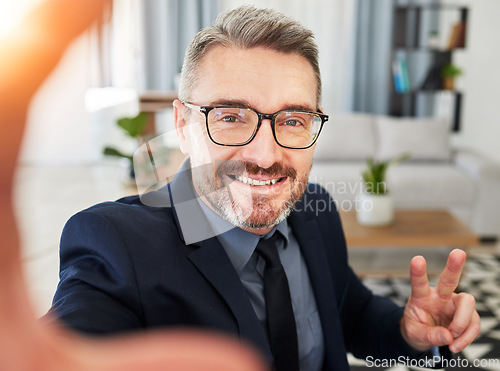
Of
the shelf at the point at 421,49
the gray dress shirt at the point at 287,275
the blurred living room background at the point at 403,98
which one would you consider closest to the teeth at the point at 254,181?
the gray dress shirt at the point at 287,275

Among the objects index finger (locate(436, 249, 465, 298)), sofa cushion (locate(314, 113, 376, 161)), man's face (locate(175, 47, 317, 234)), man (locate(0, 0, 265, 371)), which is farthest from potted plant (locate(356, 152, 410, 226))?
man (locate(0, 0, 265, 371))

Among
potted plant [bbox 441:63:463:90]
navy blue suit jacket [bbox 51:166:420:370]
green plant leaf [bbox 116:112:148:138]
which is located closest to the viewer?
navy blue suit jacket [bbox 51:166:420:370]

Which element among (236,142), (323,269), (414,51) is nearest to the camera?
(236,142)

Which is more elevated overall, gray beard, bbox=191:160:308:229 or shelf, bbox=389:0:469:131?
shelf, bbox=389:0:469:131

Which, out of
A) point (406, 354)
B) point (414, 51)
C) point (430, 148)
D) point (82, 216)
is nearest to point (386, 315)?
point (406, 354)

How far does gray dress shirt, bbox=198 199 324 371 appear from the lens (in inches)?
24.5

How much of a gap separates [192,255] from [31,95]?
0.50m

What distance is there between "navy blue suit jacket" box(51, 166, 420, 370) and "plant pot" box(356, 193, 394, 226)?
139 centimetres

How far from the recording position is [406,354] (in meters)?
0.72

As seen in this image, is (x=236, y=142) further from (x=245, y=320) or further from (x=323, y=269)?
(x=323, y=269)

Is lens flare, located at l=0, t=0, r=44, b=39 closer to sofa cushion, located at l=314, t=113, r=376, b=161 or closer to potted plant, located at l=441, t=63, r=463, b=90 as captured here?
sofa cushion, located at l=314, t=113, r=376, b=161

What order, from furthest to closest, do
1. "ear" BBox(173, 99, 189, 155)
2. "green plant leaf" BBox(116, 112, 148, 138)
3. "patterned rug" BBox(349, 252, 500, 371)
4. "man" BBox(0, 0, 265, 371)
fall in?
"patterned rug" BBox(349, 252, 500, 371)
"green plant leaf" BBox(116, 112, 148, 138)
"ear" BBox(173, 99, 189, 155)
"man" BBox(0, 0, 265, 371)

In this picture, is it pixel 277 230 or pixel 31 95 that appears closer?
pixel 31 95

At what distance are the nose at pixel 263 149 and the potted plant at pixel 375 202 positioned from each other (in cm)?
169
